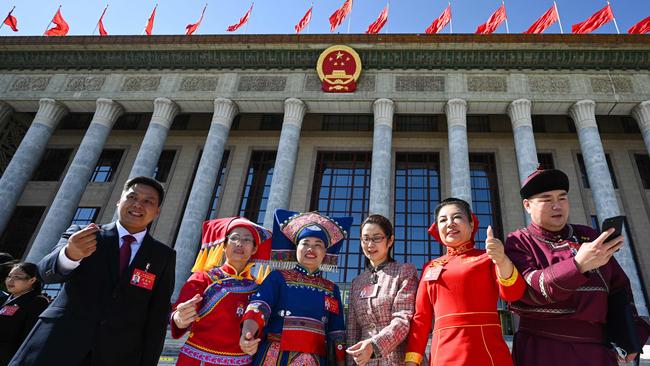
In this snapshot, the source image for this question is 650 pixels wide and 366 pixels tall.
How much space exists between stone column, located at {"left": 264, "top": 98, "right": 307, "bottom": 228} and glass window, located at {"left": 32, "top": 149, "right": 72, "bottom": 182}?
12238 millimetres

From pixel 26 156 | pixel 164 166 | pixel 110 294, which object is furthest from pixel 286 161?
pixel 110 294

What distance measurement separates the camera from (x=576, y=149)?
17.3 m

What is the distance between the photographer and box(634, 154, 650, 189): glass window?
16547mm

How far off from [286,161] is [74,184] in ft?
26.7

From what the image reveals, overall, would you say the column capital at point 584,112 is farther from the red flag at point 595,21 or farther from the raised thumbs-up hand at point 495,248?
the raised thumbs-up hand at point 495,248

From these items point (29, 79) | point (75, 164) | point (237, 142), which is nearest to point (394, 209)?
point (237, 142)

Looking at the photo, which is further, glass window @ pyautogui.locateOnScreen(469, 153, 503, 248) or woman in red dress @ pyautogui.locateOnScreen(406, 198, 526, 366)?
glass window @ pyautogui.locateOnScreen(469, 153, 503, 248)

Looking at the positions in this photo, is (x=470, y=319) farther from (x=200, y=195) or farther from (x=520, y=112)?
(x=520, y=112)

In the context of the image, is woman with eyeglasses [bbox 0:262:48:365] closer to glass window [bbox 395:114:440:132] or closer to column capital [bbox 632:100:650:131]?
glass window [bbox 395:114:440:132]

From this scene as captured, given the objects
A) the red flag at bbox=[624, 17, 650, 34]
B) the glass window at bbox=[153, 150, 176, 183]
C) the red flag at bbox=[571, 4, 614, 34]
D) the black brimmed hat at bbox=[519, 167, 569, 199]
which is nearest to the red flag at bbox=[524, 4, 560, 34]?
the red flag at bbox=[571, 4, 614, 34]

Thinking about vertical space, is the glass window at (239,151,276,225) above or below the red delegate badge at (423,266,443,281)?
above

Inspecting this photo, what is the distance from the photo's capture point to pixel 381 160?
46.1 ft

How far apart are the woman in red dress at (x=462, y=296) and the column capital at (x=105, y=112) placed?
1653 cm

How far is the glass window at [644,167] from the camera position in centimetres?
1655
